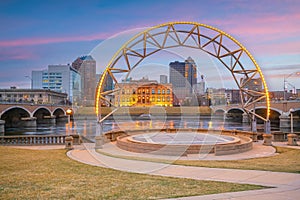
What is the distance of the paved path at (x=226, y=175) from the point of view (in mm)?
9320

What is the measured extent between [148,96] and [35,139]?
125ft

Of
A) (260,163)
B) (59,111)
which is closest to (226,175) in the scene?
(260,163)

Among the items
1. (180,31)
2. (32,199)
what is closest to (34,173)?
(32,199)

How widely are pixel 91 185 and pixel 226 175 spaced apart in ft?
17.8

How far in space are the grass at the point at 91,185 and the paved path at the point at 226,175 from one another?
0.71m

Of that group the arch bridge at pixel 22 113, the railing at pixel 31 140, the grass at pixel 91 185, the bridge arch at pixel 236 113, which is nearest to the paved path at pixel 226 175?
the grass at pixel 91 185

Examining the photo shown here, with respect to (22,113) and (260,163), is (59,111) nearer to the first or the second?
(22,113)

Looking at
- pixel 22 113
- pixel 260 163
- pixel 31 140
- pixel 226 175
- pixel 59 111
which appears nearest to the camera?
pixel 226 175

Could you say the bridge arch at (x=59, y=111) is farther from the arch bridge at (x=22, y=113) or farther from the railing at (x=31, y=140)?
the railing at (x=31, y=140)

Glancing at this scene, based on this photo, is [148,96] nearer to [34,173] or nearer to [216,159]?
[216,159]

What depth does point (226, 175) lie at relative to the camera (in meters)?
12.8

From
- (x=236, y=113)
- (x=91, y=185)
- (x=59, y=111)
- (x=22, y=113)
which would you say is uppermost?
(x=59, y=111)

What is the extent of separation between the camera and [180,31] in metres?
26.4

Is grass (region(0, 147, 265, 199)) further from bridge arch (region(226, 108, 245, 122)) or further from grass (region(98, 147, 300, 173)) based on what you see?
bridge arch (region(226, 108, 245, 122))
